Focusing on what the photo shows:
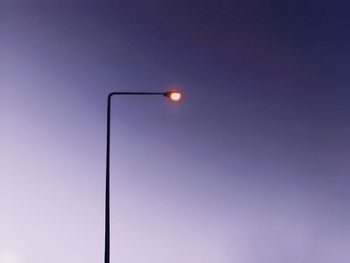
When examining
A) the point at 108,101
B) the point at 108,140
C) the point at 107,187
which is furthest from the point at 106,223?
the point at 108,101

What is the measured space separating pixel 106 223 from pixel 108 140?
5.97 feet

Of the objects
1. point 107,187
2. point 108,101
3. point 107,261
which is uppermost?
point 108,101

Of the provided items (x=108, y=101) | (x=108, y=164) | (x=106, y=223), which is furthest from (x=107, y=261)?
(x=108, y=101)

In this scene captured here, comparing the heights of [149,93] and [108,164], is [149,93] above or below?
above

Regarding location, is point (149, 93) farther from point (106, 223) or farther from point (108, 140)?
point (106, 223)

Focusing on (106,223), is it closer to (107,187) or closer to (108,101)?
(107,187)

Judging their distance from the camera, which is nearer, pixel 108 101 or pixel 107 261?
pixel 107 261

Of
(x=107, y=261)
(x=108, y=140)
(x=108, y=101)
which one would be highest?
(x=108, y=101)

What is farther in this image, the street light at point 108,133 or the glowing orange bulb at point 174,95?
the glowing orange bulb at point 174,95

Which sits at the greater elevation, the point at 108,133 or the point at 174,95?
the point at 174,95

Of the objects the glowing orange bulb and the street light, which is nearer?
the street light

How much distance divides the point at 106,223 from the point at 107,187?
77 centimetres

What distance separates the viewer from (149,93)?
14672 mm

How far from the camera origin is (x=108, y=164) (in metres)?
13.5
